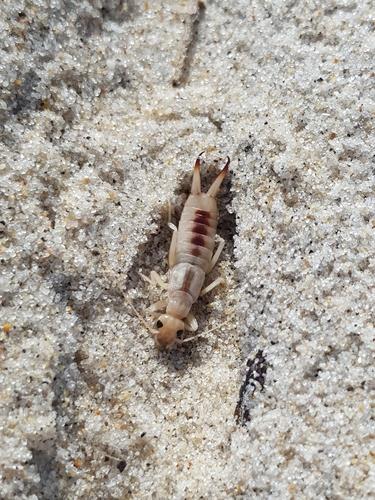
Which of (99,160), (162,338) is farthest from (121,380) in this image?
(99,160)

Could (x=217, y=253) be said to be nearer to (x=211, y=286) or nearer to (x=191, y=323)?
(x=211, y=286)

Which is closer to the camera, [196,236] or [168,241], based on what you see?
[196,236]

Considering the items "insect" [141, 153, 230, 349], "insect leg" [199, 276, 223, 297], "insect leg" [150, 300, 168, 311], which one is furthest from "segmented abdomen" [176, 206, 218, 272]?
"insect leg" [150, 300, 168, 311]

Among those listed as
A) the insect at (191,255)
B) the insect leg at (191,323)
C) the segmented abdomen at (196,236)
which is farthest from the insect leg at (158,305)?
the segmented abdomen at (196,236)

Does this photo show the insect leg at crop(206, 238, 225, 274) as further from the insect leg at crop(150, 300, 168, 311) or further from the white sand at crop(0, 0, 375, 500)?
the insect leg at crop(150, 300, 168, 311)

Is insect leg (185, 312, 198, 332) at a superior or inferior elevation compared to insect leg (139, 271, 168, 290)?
inferior

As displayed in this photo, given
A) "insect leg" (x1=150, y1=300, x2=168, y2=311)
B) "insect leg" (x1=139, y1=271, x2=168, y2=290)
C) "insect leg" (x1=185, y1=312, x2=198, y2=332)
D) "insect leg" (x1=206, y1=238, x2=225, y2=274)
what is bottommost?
"insect leg" (x1=185, y1=312, x2=198, y2=332)

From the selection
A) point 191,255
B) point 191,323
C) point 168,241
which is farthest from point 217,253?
point 191,323

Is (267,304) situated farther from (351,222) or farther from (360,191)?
(360,191)
